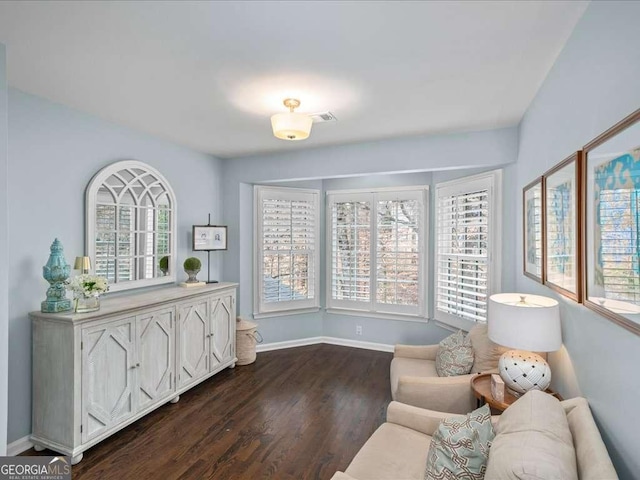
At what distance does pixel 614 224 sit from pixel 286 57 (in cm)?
173

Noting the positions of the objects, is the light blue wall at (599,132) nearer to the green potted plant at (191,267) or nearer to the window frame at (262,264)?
the window frame at (262,264)

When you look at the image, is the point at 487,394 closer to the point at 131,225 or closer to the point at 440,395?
the point at 440,395

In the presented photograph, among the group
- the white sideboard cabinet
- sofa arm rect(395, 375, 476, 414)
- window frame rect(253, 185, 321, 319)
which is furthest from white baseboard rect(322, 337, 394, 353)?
sofa arm rect(395, 375, 476, 414)

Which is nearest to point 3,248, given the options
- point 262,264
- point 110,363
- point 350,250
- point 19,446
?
point 110,363

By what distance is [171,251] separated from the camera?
11.8ft

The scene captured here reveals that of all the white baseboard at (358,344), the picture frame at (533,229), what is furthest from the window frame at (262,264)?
the picture frame at (533,229)

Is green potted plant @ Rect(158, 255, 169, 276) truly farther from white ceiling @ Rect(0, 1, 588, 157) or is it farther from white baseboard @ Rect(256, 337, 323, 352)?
white baseboard @ Rect(256, 337, 323, 352)

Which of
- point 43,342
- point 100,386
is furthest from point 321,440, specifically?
point 43,342

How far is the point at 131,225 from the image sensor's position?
3.15m

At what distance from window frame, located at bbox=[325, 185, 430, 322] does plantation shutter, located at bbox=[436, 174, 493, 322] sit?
7.3 inches

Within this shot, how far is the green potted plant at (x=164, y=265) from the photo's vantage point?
3.47 metres

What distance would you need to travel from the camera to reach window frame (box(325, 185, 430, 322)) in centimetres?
417

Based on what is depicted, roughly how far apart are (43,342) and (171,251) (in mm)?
1424

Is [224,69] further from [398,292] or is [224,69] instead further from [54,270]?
[398,292]
